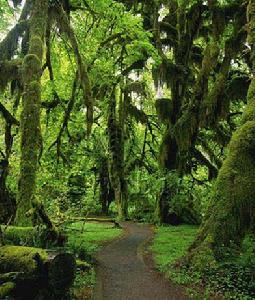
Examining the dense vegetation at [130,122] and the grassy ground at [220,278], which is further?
the dense vegetation at [130,122]

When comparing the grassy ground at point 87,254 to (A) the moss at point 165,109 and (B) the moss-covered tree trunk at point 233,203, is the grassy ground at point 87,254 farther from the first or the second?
(A) the moss at point 165,109

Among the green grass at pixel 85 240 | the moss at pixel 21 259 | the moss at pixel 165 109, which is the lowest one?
the green grass at pixel 85 240

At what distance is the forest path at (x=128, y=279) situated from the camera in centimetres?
856

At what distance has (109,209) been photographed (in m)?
33.0

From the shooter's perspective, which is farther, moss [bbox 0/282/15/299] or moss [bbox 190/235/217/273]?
moss [bbox 190/235/217/273]

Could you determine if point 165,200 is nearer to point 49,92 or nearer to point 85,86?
point 49,92

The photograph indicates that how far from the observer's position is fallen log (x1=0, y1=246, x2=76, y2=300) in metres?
7.44

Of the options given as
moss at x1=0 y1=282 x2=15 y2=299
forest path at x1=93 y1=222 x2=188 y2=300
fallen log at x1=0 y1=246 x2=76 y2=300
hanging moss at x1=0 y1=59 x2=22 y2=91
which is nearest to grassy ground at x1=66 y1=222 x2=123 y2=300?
forest path at x1=93 y1=222 x2=188 y2=300

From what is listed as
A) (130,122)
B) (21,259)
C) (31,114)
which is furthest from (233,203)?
(130,122)

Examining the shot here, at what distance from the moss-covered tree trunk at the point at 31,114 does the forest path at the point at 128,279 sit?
2506mm

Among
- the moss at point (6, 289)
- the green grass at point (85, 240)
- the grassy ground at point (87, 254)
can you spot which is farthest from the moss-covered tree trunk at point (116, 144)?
the moss at point (6, 289)

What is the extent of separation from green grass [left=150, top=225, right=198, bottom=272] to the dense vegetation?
0.13m

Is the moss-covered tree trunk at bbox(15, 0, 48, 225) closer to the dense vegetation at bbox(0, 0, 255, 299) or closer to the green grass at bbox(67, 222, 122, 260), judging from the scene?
the dense vegetation at bbox(0, 0, 255, 299)

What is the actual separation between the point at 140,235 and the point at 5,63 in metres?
9.68
